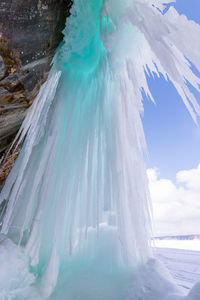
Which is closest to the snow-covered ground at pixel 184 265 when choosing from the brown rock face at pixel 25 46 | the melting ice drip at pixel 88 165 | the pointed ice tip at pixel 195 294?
the melting ice drip at pixel 88 165

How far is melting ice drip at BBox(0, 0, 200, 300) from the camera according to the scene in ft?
7.48

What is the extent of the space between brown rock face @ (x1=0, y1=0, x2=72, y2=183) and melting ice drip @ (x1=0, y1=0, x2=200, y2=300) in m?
0.17

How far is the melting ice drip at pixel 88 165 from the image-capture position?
2279 millimetres

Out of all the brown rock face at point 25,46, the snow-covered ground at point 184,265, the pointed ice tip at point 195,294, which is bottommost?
the pointed ice tip at point 195,294

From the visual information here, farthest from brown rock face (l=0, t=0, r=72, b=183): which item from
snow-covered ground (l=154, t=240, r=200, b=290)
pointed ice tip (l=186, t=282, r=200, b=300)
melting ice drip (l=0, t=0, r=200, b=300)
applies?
snow-covered ground (l=154, t=240, r=200, b=290)

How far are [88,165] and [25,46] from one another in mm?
1399

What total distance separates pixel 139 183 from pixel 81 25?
1.97 meters

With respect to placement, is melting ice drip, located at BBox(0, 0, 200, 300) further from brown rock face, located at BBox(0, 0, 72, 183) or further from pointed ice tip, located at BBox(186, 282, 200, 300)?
pointed ice tip, located at BBox(186, 282, 200, 300)

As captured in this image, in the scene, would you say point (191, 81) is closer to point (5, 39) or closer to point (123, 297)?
point (5, 39)

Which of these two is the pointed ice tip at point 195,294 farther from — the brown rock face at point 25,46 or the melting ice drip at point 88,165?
the brown rock face at point 25,46

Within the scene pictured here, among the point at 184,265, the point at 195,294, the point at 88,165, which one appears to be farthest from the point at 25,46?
the point at 184,265

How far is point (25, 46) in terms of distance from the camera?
2.05 metres

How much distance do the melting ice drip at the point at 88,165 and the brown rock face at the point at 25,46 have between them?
6.7 inches

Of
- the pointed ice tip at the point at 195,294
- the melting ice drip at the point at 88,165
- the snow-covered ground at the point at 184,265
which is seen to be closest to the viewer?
the pointed ice tip at the point at 195,294
